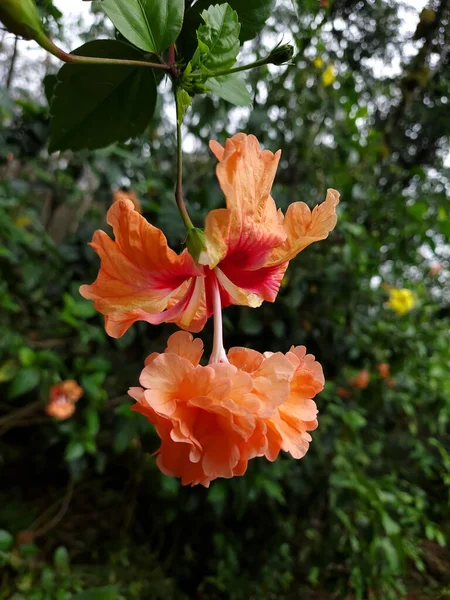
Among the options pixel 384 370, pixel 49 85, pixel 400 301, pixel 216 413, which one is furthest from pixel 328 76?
pixel 216 413

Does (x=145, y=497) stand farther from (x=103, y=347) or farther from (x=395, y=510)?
(x=395, y=510)

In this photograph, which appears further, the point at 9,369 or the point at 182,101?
the point at 9,369

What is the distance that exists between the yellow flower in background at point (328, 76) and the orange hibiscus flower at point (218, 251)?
1.19 metres

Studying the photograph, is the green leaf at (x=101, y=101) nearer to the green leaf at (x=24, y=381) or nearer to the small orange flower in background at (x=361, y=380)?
the green leaf at (x=24, y=381)

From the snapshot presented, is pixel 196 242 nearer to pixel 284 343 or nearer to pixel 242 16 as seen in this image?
pixel 242 16

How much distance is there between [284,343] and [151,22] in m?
1.10

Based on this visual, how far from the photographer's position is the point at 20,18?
0.83 ft

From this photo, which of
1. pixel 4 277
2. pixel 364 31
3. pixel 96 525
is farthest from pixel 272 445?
pixel 96 525

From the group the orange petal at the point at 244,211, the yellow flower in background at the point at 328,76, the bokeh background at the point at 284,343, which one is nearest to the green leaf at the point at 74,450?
the bokeh background at the point at 284,343

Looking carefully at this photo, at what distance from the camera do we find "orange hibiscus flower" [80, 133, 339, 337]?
0.89 ft

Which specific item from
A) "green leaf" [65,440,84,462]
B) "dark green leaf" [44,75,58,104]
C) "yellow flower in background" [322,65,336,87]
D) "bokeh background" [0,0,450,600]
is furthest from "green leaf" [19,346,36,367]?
"yellow flower in background" [322,65,336,87]

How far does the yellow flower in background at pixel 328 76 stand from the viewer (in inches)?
52.9

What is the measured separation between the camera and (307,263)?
1.35 m

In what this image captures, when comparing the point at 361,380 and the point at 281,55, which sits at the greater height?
the point at 281,55
